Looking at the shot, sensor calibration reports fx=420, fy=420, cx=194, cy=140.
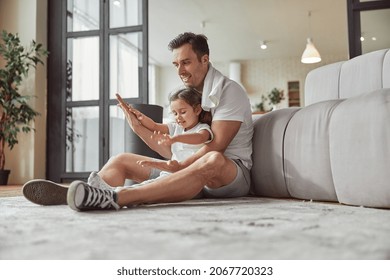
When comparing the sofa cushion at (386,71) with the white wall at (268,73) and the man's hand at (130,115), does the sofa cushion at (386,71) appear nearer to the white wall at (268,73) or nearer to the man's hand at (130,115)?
the man's hand at (130,115)

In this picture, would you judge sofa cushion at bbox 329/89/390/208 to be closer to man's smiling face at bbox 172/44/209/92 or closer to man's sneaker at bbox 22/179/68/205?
man's smiling face at bbox 172/44/209/92

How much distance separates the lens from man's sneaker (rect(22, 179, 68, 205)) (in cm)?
147

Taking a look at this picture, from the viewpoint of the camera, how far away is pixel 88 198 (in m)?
1.22

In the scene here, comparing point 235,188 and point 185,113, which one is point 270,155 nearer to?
point 235,188

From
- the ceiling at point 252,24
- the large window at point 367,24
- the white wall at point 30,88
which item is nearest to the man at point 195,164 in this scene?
the large window at point 367,24

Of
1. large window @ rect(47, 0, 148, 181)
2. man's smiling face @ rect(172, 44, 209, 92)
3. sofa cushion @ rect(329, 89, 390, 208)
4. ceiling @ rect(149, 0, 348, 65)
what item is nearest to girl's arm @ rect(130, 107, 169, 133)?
man's smiling face @ rect(172, 44, 209, 92)

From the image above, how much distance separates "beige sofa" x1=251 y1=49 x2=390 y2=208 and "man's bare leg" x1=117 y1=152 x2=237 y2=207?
38 cm

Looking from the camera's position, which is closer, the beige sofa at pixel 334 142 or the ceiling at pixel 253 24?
the beige sofa at pixel 334 142

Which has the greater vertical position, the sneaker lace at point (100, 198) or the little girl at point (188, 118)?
the little girl at point (188, 118)

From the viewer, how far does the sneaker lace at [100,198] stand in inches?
48.1

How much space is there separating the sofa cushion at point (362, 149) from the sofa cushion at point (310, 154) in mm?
57

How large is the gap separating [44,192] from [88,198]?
0.35 metres
